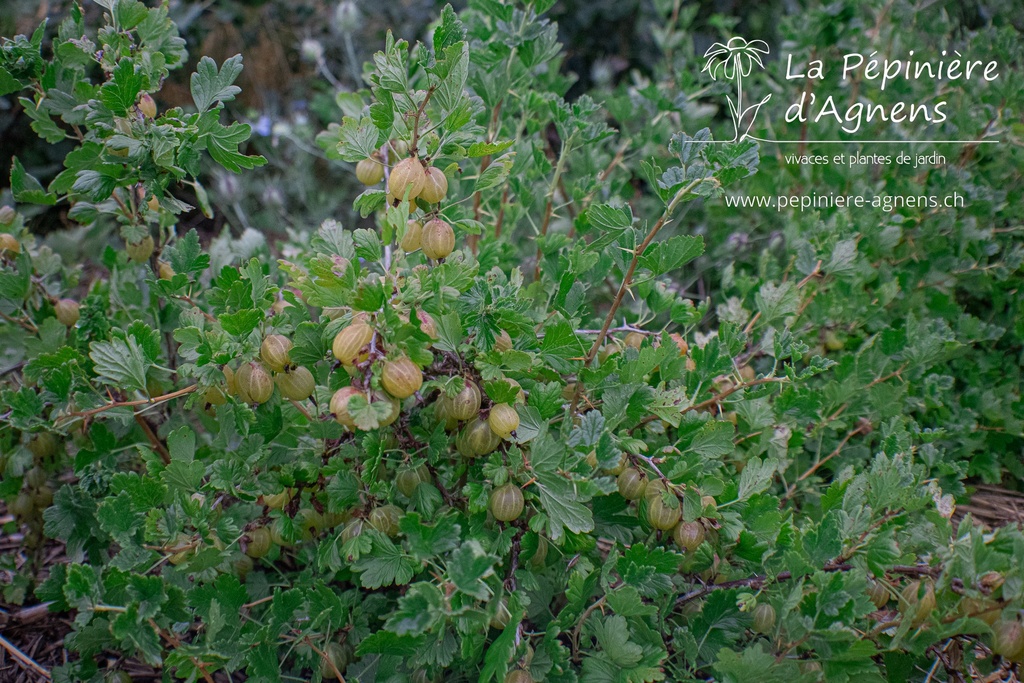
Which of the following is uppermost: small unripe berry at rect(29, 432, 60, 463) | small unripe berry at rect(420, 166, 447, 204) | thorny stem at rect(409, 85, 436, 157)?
thorny stem at rect(409, 85, 436, 157)

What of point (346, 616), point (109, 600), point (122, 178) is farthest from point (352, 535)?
point (122, 178)

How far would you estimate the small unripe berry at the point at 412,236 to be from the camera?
859 millimetres

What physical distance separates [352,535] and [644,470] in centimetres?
37

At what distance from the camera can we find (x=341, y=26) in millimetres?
2461

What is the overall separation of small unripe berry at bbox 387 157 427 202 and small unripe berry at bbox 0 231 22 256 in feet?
2.13

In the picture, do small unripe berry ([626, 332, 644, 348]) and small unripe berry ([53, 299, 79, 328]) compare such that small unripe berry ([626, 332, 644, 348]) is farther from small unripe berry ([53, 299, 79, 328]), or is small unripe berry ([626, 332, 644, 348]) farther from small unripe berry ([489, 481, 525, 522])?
small unripe berry ([53, 299, 79, 328])

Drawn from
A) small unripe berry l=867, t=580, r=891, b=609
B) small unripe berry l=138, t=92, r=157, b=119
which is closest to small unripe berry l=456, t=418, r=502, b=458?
small unripe berry l=867, t=580, r=891, b=609

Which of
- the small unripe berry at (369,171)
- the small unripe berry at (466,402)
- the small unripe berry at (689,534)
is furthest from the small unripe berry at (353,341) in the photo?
the small unripe berry at (689,534)

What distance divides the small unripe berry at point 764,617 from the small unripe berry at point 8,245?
1175 millimetres

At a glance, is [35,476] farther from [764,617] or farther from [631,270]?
[764,617]

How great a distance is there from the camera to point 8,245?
107cm

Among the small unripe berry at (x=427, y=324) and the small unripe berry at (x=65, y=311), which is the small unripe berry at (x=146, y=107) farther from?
the small unripe berry at (x=427, y=324)

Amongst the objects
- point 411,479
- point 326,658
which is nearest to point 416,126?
point 411,479

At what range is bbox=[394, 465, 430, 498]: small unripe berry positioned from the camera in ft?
2.91
